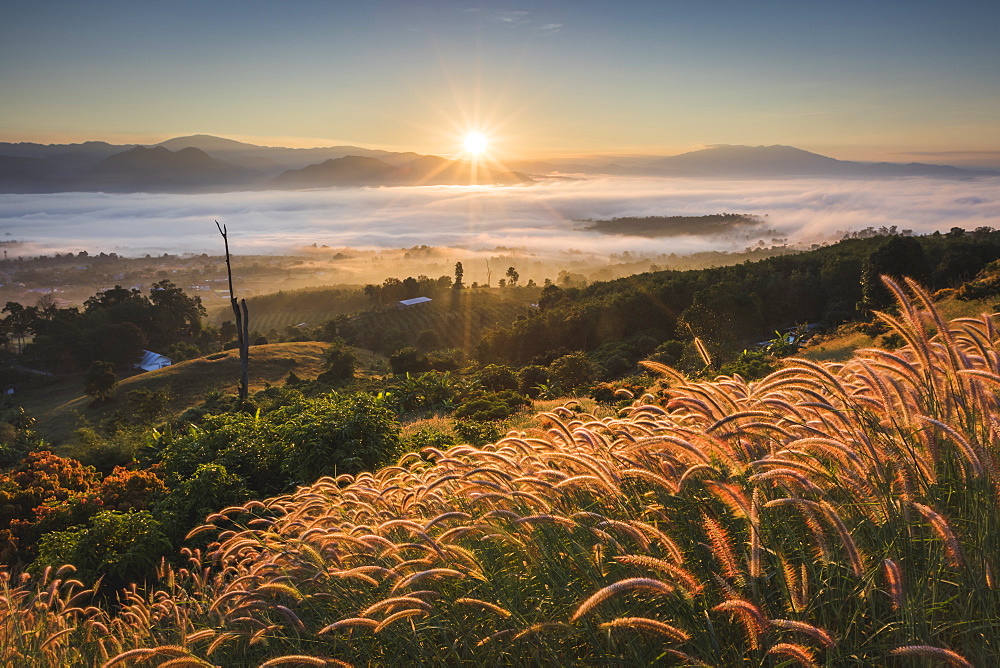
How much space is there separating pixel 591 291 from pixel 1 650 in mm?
66561

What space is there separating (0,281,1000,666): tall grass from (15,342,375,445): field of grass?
53.3 meters

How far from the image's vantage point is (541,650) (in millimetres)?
3068

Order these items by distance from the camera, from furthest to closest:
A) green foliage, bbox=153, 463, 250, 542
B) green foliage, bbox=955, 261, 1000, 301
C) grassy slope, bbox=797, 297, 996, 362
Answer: green foliage, bbox=955, 261, 1000, 301 < grassy slope, bbox=797, 297, 996, 362 < green foliage, bbox=153, 463, 250, 542

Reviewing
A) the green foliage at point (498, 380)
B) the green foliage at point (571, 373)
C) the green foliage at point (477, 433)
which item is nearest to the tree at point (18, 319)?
the green foliage at point (498, 380)

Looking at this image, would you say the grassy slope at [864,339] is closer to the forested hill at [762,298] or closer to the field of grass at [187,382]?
the forested hill at [762,298]

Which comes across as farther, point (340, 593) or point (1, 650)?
point (1, 650)

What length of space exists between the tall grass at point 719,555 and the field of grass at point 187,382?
175ft

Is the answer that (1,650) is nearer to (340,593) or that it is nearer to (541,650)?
(340,593)

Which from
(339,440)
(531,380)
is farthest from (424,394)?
(339,440)

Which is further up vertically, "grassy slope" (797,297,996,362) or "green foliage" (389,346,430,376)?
"grassy slope" (797,297,996,362)

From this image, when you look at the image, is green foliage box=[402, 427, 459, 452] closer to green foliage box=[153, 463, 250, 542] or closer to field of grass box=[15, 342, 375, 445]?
green foliage box=[153, 463, 250, 542]

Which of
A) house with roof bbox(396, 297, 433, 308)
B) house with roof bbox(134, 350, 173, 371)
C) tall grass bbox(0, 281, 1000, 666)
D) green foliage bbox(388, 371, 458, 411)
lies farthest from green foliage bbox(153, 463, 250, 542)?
house with roof bbox(396, 297, 433, 308)

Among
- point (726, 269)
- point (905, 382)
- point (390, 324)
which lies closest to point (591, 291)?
point (726, 269)

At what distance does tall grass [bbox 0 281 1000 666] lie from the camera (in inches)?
102
